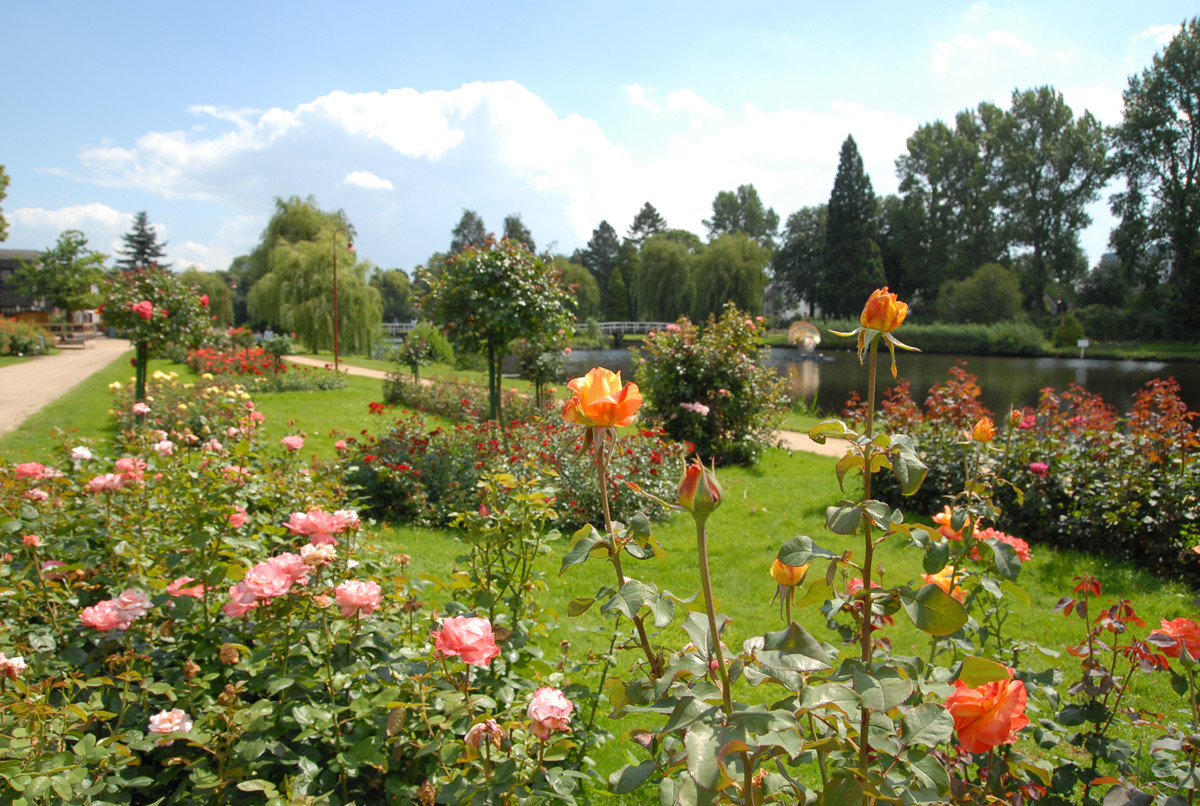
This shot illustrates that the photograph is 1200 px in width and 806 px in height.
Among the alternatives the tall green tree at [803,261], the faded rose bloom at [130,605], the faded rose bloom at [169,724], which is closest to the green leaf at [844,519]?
the faded rose bloom at [169,724]

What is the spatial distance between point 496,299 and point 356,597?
5976mm

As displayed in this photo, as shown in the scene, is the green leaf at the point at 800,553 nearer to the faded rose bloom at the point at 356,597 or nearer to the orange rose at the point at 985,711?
the orange rose at the point at 985,711

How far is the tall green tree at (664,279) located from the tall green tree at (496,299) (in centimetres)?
2712

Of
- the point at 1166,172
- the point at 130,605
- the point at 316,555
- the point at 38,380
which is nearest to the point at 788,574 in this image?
the point at 316,555

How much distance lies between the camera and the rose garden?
78cm

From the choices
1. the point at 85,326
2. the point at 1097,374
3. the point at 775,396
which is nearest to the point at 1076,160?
the point at 1097,374

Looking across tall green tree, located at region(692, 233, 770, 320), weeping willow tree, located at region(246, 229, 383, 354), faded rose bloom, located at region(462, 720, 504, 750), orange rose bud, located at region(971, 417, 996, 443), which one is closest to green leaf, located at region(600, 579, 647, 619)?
faded rose bloom, located at region(462, 720, 504, 750)

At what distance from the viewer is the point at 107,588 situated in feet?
6.36

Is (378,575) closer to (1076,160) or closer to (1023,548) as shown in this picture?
(1023,548)

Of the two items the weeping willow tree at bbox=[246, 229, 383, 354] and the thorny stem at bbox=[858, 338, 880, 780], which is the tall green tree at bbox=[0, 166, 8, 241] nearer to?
the weeping willow tree at bbox=[246, 229, 383, 354]

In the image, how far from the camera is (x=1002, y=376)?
19.9 meters

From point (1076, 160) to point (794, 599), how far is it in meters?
41.3

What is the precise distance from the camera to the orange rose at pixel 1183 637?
109 centimetres

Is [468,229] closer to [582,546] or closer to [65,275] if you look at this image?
[65,275]
